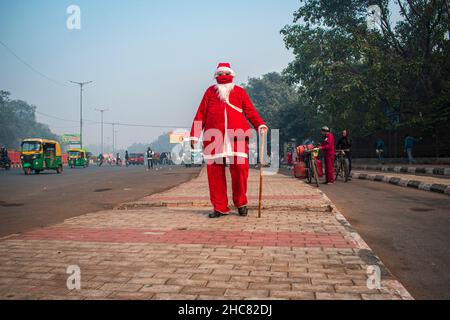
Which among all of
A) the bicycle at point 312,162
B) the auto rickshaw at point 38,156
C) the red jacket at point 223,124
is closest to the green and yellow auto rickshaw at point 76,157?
the auto rickshaw at point 38,156

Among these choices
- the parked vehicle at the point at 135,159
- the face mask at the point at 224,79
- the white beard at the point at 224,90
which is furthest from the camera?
the parked vehicle at the point at 135,159

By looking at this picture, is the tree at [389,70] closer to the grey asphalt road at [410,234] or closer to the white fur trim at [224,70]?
the grey asphalt road at [410,234]

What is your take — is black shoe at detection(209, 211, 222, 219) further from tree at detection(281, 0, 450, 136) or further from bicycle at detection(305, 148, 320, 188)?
tree at detection(281, 0, 450, 136)

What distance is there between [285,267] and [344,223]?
2.31 m

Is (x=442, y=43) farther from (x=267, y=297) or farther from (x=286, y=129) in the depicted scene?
(x=267, y=297)

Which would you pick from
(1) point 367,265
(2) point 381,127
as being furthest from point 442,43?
(1) point 367,265

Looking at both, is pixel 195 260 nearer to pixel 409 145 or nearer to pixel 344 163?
pixel 344 163

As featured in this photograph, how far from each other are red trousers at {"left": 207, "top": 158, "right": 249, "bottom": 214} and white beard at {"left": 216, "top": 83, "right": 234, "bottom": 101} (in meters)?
0.95

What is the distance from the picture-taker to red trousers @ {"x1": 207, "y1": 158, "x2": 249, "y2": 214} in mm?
5859

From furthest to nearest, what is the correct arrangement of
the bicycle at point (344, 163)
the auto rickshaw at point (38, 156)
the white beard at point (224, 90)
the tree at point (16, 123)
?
the tree at point (16, 123), the auto rickshaw at point (38, 156), the bicycle at point (344, 163), the white beard at point (224, 90)

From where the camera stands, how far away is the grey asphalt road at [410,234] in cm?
324

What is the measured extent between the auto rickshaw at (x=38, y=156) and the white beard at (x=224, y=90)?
2285cm

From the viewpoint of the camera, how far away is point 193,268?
3156 millimetres

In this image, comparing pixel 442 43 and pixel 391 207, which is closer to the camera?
pixel 391 207
